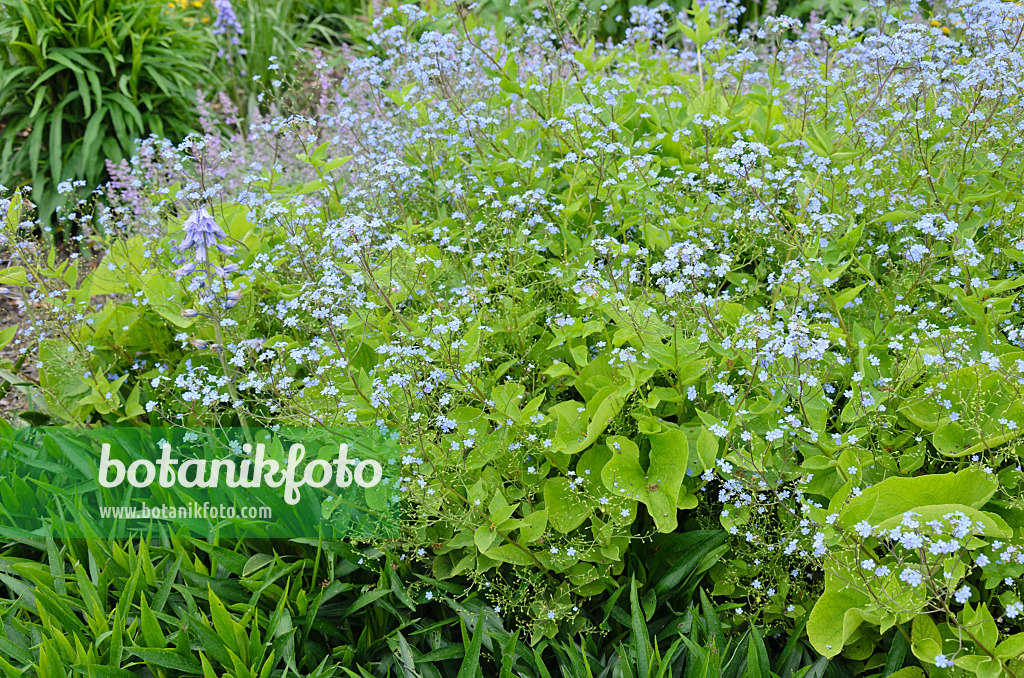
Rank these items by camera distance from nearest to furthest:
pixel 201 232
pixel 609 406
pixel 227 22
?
1. pixel 609 406
2. pixel 201 232
3. pixel 227 22

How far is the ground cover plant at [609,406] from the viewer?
2266 millimetres

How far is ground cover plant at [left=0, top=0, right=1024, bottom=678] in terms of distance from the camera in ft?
7.43

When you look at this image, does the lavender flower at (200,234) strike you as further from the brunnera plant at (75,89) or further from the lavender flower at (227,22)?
the lavender flower at (227,22)

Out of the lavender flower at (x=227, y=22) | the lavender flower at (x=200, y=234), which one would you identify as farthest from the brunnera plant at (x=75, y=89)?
the lavender flower at (x=200, y=234)

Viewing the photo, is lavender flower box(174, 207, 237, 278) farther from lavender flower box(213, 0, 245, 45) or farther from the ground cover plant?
lavender flower box(213, 0, 245, 45)

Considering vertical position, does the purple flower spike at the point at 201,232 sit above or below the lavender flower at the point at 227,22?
above

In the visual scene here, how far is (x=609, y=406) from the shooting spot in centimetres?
247

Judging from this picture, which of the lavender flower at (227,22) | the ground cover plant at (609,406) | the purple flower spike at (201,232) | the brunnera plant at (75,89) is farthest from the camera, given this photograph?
the lavender flower at (227,22)

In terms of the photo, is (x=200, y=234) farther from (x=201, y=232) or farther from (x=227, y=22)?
(x=227, y=22)

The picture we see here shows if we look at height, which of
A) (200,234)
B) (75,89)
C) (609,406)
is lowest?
(75,89)

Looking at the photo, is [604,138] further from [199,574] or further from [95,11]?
[95,11]

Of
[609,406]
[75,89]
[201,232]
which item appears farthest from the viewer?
[75,89]

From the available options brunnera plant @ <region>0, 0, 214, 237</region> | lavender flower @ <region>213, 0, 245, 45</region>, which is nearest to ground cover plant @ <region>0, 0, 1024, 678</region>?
brunnera plant @ <region>0, 0, 214, 237</region>

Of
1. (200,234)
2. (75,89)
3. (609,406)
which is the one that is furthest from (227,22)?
(609,406)
